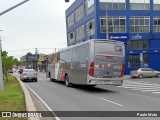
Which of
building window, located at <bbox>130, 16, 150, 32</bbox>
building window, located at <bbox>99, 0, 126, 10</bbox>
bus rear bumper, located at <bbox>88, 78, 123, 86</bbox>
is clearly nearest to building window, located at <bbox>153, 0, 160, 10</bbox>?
building window, located at <bbox>130, 16, 150, 32</bbox>

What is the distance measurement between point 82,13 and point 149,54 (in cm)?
1481

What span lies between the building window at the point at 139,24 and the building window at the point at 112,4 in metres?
2.54

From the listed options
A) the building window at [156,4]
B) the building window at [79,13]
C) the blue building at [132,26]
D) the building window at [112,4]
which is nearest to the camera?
the blue building at [132,26]

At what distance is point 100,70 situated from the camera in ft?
65.5

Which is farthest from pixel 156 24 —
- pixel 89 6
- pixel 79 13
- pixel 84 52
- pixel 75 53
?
pixel 84 52

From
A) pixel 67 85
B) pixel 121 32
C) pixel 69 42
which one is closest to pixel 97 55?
pixel 67 85

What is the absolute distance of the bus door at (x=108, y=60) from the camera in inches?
783

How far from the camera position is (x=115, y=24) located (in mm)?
50000

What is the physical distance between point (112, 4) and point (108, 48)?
31.1 m

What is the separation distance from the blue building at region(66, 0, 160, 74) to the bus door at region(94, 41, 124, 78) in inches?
1115

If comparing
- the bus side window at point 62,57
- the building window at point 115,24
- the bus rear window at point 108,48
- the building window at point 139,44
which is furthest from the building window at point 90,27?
the bus rear window at point 108,48

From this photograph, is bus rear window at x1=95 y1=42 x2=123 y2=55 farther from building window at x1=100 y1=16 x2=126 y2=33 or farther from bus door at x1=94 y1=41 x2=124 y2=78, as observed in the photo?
building window at x1=100 y1=16 x2=126 y2=33

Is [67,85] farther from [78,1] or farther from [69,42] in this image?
[69,42]

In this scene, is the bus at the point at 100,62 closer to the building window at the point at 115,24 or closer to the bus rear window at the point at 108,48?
the bus rear window at the point at 108,48
